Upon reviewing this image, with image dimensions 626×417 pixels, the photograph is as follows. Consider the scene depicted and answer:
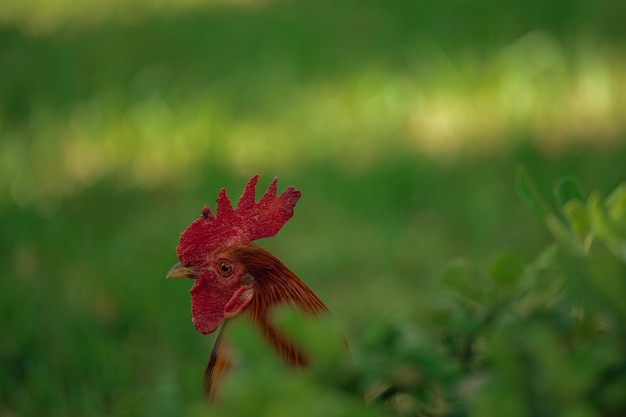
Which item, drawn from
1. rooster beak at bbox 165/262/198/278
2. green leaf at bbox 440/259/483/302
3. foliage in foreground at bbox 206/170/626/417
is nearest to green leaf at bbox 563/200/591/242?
foliage in foreground at bbox 206/170/626/417

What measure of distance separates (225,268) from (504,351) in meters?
0.78

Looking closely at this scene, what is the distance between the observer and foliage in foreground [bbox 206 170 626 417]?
830mm

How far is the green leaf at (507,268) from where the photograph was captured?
1.12 meters

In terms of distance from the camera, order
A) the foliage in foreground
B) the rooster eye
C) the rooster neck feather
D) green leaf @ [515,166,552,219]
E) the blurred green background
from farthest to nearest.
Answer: the blurred green background
the rooster eye
the rooster neck feather
green leaf @ [515,166,552,219]
the foliage in foreground

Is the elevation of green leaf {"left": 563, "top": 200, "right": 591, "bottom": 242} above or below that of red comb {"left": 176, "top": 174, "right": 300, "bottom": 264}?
below

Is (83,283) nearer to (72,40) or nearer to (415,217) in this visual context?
(415,217)

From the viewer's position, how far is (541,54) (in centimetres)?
514

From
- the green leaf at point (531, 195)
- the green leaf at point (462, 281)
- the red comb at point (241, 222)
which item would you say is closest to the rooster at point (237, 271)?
the red comb at point (241, 222)

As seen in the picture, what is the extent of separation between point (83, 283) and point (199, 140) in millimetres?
1283

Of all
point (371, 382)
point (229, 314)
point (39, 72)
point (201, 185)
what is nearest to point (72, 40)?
point (39, 72)

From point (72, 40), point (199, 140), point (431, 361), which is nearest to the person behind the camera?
point (431, 361)

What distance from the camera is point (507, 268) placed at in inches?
44.1

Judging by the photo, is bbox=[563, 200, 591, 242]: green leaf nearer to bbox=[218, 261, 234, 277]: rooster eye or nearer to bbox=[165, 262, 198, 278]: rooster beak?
bbox=[218, 261, 234, 277]: rooster eye

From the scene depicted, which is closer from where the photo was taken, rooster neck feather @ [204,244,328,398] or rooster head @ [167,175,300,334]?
rooster neck feather @ [204,244,328,398]
